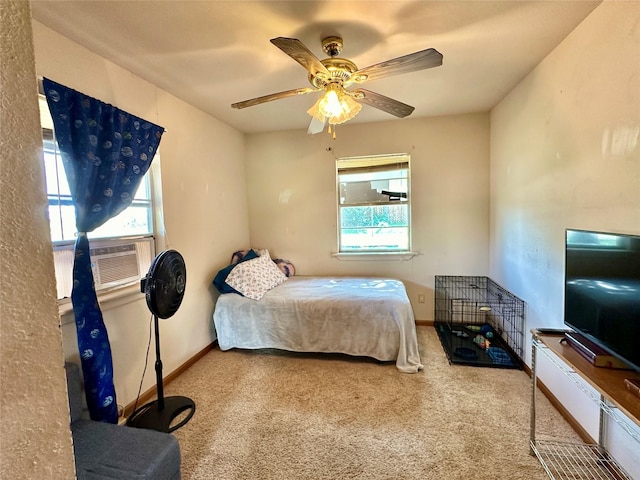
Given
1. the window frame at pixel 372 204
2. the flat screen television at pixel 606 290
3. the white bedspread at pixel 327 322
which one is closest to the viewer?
the flat screen television at pixel 606 290

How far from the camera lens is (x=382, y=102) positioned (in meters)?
2.07

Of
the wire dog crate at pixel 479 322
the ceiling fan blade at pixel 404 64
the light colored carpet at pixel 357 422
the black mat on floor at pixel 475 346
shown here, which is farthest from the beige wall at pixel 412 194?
the ceiling fan blade at pixel 404 64

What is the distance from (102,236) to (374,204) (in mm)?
2818

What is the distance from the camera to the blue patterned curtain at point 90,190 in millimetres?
1707

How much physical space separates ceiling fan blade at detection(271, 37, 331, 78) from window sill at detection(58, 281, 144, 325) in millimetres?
1878

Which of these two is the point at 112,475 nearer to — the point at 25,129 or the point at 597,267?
the point at 25,129

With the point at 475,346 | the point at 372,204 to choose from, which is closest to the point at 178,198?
the point at 372,204

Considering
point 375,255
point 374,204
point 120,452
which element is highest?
point 374,204

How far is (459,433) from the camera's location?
1875 millimetres

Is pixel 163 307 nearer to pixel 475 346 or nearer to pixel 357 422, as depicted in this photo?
pixel 357 422

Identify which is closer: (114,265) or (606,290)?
(606,290)

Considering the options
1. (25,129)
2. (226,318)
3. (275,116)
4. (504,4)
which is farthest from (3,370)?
(275,116)

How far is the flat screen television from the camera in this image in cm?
124

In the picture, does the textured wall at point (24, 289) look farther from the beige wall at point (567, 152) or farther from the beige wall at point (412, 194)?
the beige wall at point (412, 194)
